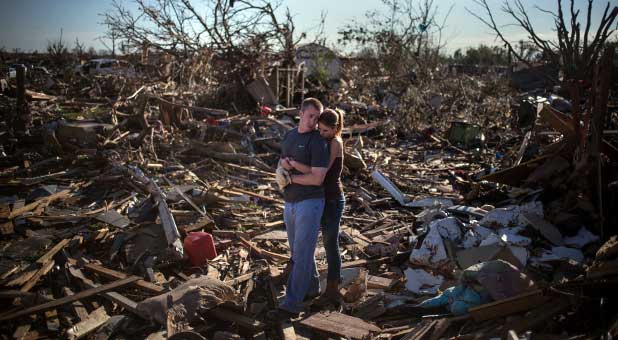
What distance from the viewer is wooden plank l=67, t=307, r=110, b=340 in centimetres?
385

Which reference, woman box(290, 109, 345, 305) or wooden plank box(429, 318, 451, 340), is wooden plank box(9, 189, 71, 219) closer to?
woman box(290, 109, 345, 305)

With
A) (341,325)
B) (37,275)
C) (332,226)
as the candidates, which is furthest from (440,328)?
(37,275)

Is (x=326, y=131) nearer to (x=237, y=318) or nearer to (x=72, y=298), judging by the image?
(x=237, y=318)

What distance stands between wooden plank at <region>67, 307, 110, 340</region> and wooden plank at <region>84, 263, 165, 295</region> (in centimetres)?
47

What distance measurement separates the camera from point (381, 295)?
4742mm

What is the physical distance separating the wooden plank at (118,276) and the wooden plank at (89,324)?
0.47m

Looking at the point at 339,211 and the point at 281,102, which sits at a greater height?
the point at 281,102

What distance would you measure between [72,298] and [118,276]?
585 millimetres

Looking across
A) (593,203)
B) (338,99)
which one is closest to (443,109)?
(338,99)

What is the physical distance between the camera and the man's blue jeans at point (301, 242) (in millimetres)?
4055

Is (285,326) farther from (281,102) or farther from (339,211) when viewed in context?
(281,102)

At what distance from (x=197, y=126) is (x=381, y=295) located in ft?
26.5

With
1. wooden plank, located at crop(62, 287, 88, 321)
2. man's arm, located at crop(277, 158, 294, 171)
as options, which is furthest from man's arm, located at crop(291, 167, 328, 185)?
wooden plank, located at crop(62, 287, 88, 321)

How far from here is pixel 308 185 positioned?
13.1ft
